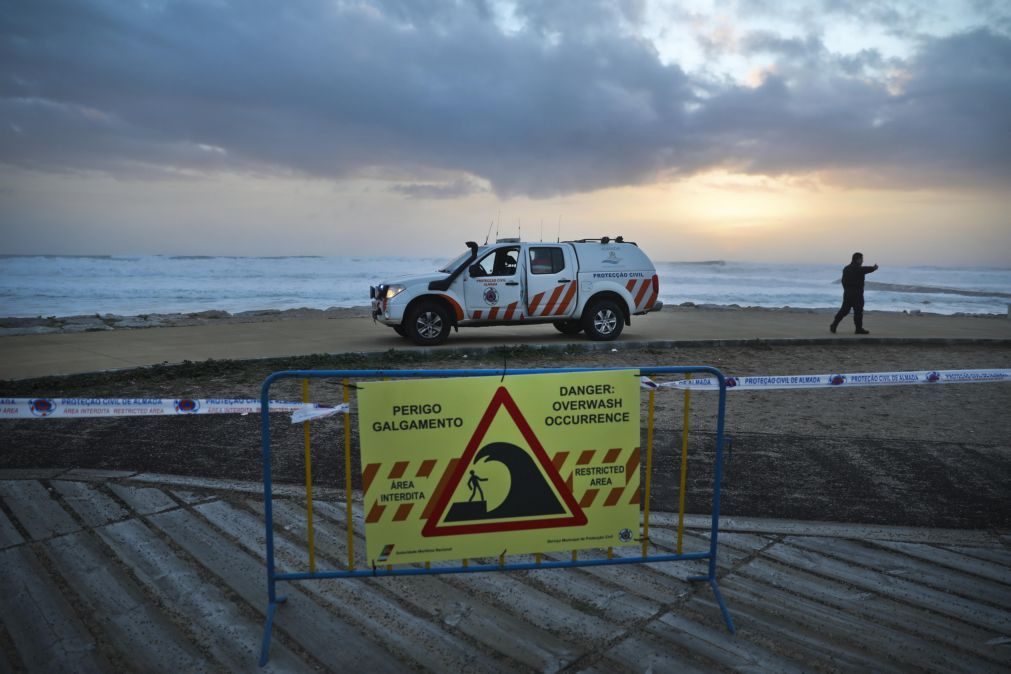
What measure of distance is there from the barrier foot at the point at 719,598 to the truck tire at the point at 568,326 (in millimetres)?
9404

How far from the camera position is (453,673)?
9.48ft

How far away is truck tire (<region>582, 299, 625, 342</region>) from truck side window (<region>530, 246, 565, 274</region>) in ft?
3.29

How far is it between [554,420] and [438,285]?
843 cm

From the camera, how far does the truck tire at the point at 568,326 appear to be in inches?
522

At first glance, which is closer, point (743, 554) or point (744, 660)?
point (744, 660)

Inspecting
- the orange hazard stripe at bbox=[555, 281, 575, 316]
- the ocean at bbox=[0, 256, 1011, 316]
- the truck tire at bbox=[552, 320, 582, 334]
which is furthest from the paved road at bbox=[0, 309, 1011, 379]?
the ocean at bbox=[0, 256, 1011, 316]

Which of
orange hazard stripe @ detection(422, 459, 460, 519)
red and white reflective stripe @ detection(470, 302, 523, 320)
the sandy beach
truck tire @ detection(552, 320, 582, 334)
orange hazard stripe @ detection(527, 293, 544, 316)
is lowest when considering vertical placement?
the sandy beach

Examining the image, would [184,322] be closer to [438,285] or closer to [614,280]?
[438,285]

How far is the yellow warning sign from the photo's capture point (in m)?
3.25

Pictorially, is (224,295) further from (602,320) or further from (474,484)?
(474,484)

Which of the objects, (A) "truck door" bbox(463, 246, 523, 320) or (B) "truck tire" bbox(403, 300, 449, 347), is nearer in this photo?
(B) "truck tire" bbox(403, 300, 449, 347)

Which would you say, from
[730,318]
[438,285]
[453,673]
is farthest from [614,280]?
[453,673]

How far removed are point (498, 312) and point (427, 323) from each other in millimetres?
1332

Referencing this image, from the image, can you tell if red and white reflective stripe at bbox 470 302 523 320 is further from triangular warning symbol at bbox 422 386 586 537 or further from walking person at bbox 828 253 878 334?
triangular warning symbol at bbox 422 386 586 537
